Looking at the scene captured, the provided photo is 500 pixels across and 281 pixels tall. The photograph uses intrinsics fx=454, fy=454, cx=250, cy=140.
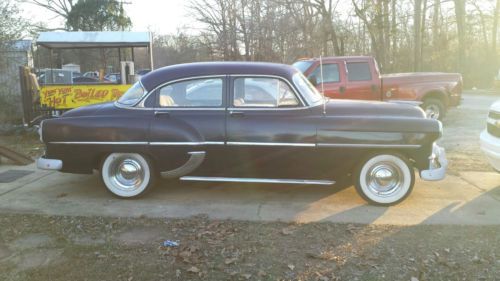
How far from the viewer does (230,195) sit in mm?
5914

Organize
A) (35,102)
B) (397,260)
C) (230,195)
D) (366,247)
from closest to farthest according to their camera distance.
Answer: (397,260), (366,247), (230,195), (35,102)

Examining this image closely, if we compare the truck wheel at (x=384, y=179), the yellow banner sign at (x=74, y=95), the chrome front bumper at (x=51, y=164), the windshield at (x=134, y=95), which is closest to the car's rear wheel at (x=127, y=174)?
the chrome front bumper at (x=51, y=164)

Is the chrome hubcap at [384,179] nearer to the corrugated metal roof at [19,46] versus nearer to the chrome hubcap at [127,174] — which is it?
the chrome hubcap at [127,174]

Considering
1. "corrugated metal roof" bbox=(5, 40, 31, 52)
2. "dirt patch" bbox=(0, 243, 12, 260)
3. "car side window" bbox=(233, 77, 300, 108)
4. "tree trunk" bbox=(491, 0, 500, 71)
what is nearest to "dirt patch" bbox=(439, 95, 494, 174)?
"car side window" bbox=(233, 77, 300, 108)

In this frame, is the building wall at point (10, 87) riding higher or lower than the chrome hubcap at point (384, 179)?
higher

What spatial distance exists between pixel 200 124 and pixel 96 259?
2.09m

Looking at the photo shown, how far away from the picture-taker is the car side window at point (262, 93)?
5.54 meters

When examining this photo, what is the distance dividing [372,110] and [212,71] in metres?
2.03

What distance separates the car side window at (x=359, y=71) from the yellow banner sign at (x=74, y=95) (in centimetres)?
558

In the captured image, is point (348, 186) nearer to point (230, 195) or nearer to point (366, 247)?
point (230, 195)

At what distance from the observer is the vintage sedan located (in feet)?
17.5

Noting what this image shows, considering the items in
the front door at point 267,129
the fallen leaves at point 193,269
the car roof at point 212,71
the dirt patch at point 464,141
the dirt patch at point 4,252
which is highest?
the car roof at point 212,71

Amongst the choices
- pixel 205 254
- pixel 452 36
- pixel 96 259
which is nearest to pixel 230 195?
pixel 205 254

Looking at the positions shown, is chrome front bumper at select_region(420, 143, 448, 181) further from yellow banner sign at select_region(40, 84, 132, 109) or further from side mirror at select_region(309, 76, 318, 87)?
yellow banner sign at select_region(40, 84, 132, 109)
